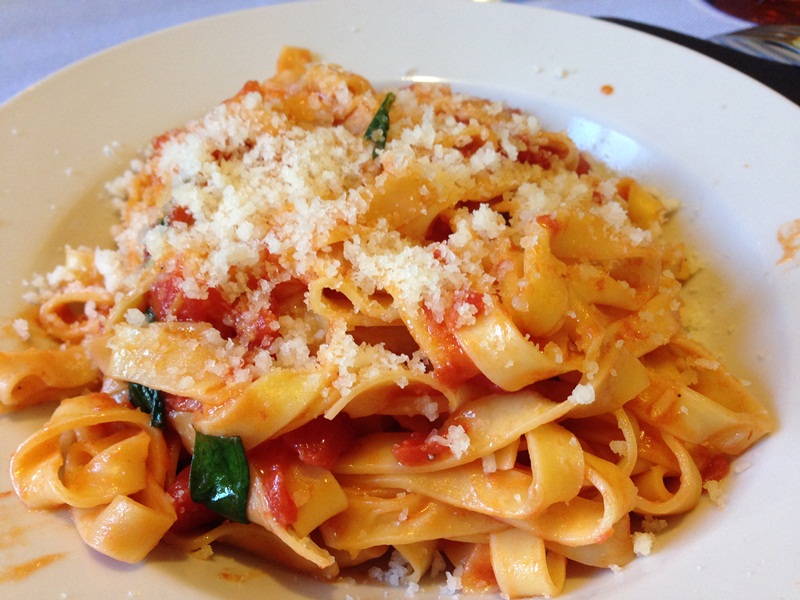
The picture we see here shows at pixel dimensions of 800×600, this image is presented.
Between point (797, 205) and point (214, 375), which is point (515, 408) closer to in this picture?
point (214, 375)

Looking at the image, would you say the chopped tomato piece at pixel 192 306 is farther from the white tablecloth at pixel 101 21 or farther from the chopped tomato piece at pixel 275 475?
the white tablecloth at pixel 101 21

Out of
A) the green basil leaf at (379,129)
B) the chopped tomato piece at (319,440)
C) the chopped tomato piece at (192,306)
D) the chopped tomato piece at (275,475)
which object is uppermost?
the green basil leaf at (379,129)

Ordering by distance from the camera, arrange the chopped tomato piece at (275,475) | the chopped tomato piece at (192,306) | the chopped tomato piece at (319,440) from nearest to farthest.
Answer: the chopped tomato piece at (275,475) < the chopped tomato piece at (319,440) < the chopped tomato piece at (192,306)

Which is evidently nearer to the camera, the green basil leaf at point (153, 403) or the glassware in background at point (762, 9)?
the green basil leaf at point (153, 403)

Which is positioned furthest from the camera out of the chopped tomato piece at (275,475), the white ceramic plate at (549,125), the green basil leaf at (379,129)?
the green basil leaf at (379,129)

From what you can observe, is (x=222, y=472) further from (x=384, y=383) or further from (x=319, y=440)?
(x=384, y=383)

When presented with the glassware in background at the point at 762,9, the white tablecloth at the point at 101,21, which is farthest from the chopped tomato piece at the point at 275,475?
the glassware in background at the point at 762,9

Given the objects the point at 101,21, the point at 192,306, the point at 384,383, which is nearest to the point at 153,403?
the point at 192,306
